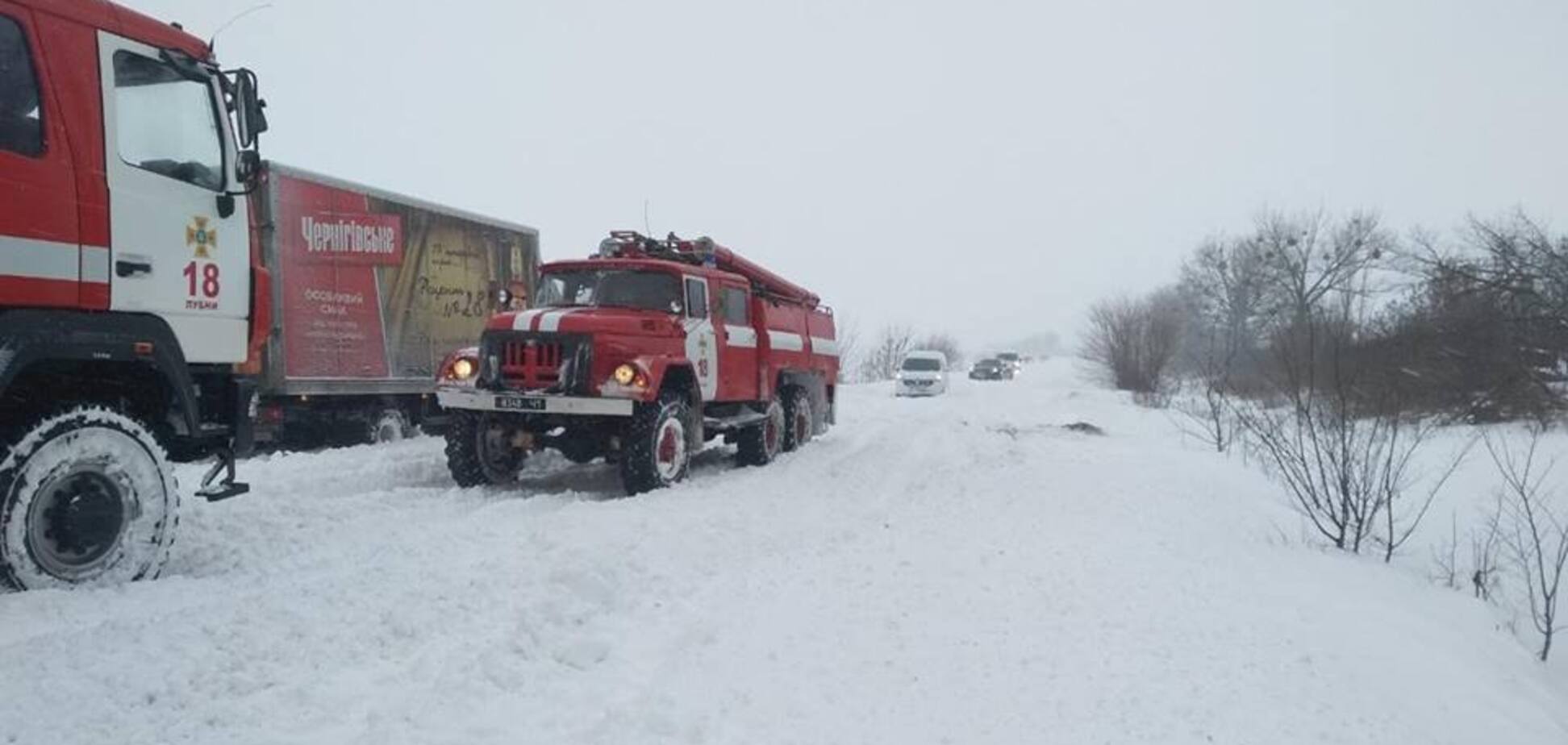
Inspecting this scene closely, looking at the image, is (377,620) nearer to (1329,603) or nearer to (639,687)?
(639,687)

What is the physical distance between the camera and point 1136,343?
3503cm

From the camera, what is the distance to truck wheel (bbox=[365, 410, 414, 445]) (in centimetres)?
1157

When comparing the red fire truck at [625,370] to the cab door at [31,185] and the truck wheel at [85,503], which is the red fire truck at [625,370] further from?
the cab door at [31,185]

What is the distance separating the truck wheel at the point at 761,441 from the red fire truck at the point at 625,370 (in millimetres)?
16

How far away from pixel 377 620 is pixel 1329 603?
222 inches

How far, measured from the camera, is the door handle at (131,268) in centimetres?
469

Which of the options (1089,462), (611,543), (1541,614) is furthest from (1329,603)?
(1089,462)

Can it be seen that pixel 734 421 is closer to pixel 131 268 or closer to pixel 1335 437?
pixel 1335 437

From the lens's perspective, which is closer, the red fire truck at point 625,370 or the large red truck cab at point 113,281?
the large red truck cab at point 113,281

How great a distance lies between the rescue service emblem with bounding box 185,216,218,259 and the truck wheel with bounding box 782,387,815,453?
8182 mm

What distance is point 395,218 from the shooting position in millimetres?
11641

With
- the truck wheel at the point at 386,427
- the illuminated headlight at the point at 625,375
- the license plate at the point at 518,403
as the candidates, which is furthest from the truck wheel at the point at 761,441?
the truck wheel at the point at 386,427

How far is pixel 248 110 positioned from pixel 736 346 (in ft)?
19.8

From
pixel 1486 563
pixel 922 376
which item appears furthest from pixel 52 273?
pixel 922 376
